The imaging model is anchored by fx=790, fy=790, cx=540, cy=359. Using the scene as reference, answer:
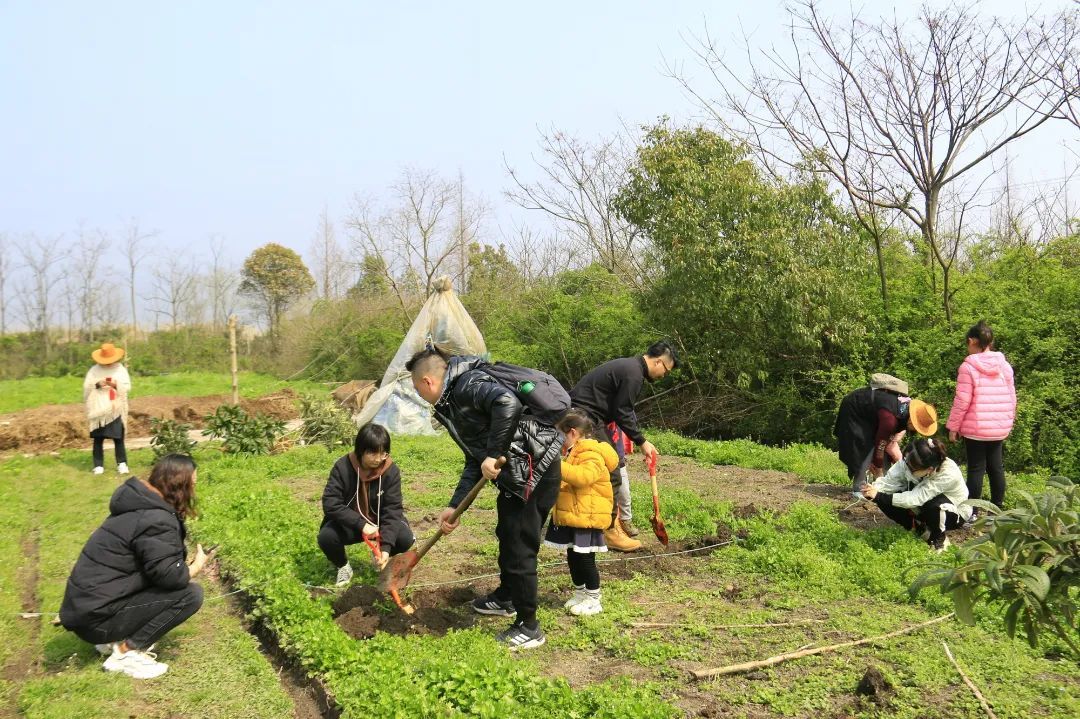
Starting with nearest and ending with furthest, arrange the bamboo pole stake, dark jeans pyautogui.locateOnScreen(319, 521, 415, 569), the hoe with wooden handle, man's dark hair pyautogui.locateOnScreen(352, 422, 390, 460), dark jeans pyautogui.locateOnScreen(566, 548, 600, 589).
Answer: the bamboo pole stake
dark jeans pyautogui.locateOnScreen(566, 548, 600, 589)
the hoe with wooden handle
man's dark hair pyautogui.locateOnScreen(352, 422, 390, 460)
dark jeans pyautogui.locateOnScreen(319, 521, 415, 569)

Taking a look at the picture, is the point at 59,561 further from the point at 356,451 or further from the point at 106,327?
the point at 106,327

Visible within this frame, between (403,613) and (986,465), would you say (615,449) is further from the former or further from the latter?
(986,465)

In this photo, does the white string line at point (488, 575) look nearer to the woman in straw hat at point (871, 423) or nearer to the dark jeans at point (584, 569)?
the dark jeans at point (584, 569)

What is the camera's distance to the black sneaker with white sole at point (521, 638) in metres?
4.54

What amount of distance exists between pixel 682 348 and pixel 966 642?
939 cm

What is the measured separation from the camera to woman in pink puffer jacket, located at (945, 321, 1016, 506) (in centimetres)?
700

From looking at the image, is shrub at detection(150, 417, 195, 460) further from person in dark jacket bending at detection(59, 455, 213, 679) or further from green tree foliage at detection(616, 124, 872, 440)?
green tree foliage at detection(616, 124, 872, 440)

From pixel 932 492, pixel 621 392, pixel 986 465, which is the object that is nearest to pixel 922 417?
pixel 986 465

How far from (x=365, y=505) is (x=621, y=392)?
2.14 metres

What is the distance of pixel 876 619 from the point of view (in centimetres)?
478

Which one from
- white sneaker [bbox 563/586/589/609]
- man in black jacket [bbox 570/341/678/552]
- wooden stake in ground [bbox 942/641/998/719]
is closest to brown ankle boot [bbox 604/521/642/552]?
man in black jacket [bbox 570/341/678/552]

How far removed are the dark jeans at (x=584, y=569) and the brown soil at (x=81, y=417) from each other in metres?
10.00

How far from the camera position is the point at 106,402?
1023 cm

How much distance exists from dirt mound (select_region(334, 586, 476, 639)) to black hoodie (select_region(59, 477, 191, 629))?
105cm
